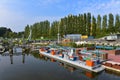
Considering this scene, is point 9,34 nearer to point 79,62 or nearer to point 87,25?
point 87,25

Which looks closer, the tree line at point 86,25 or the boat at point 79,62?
the boat at point 79,62

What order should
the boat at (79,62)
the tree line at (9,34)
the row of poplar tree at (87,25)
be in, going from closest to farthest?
the boat at (79,62)
the row of poplar tree at (87,25)
the tree line at (9,34)

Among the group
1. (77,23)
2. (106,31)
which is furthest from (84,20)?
(106,31)

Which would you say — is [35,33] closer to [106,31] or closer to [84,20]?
[84,20]

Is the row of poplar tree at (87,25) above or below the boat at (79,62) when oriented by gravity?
above

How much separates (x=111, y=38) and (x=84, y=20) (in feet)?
49.8

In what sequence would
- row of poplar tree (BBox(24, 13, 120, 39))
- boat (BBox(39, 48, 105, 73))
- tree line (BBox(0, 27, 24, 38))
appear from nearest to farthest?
1. boat (BBox(39, 48, 105, 73))
2. row of poplar tree (BBox(24, 13, 120, 39))
3. tree line (BBox(0, 27, 24, 38))

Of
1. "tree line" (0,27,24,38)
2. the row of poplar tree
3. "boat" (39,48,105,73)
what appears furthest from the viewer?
"tree line" (0,27,24,38)

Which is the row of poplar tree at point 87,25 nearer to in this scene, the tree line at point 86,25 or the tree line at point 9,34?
the tree line at point 86,25

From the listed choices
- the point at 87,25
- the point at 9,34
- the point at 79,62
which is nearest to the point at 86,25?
the point at 87,25

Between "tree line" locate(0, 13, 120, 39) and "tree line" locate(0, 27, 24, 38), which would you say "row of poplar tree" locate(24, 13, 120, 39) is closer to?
"tree line" locate(0, 13, 120, 39)

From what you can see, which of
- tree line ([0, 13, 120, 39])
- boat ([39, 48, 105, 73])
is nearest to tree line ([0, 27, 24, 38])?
tree line ([0, 13, 120, 39])

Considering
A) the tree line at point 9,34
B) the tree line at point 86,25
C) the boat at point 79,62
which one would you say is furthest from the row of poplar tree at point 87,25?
the tree line at point 9,34

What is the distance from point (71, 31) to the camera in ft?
222
